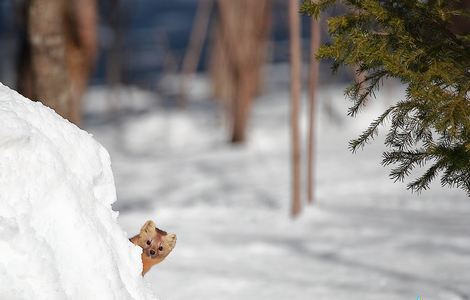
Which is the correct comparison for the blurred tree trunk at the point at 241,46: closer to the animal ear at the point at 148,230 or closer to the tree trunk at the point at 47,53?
the tree trunk at the point at 47,53

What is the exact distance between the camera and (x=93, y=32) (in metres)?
9.98

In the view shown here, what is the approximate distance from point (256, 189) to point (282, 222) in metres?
2.72

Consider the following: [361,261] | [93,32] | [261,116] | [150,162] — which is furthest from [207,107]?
[361,261]

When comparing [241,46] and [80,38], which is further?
[241,46]

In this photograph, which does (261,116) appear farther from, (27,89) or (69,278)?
(69,278)

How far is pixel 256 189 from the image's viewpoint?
42.8 feet

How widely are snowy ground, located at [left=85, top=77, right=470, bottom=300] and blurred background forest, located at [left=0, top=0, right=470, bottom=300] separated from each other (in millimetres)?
22

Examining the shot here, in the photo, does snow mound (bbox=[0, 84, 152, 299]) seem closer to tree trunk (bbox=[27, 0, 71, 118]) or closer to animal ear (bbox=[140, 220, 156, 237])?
animal ear (bbox=[140, 220, 156, 237])

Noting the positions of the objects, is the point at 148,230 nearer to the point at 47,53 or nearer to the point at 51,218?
the point at 51,218

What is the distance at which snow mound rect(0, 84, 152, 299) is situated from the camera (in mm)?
3275

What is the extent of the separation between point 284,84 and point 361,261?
25.6 m

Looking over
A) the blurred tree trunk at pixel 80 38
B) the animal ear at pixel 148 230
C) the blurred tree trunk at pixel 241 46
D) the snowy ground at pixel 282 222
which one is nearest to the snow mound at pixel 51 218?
the animal ear at pixel 148 230

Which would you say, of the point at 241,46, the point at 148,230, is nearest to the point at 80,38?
the point at 148,230

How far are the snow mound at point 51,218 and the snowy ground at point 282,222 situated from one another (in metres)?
3.11
